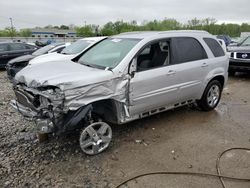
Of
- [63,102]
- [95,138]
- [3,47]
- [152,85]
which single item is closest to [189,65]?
[152,85]

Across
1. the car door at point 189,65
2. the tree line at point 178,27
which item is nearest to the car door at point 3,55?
the car door at point 189,65

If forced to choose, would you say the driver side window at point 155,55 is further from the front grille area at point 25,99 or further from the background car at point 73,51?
the background car at point 73,51

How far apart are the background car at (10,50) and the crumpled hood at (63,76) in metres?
9.10

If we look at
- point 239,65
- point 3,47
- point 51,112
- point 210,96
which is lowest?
point 210,96

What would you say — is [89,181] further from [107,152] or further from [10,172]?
[10,172]

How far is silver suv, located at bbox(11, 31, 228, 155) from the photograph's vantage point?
3.30m

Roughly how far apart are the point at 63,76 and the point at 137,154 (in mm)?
1668

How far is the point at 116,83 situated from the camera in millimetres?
3676

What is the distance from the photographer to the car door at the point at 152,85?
3926mm

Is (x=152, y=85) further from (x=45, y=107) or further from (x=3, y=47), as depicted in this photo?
(x=3, y=47)

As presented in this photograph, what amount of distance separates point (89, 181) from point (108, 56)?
217 centimetres

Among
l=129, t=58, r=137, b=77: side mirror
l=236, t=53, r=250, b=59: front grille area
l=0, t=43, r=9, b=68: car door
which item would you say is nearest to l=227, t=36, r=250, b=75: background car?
l=236, t=53, r=250, b=59: front grille area

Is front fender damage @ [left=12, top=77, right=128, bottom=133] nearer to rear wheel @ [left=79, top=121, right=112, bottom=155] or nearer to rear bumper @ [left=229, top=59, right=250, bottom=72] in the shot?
rear wheel @ [left=79, top=121, right=112, bottom=155]

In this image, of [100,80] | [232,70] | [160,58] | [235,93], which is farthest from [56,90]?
[232,70]
